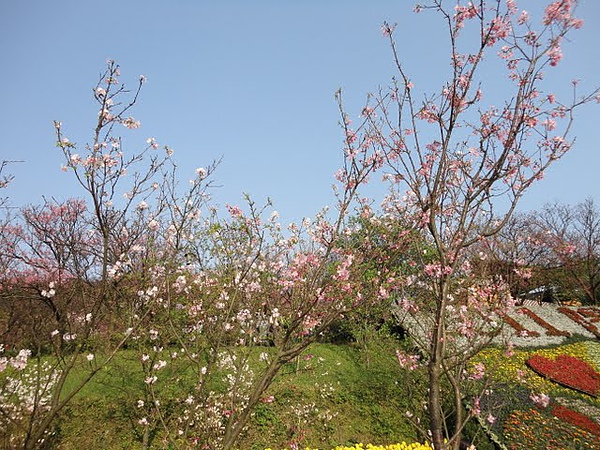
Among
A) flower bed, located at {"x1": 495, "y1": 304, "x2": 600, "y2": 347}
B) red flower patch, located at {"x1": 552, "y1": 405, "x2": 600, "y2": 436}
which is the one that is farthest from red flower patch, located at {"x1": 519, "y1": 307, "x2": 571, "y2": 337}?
red flower patch, located at {"x1": 552, "y1": 405, "x2": 600, "y2": 436}

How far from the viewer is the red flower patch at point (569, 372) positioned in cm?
1169

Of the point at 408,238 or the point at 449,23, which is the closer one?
the point at 449,23

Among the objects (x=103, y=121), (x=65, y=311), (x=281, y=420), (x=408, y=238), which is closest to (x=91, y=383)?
(x=281, y=420)

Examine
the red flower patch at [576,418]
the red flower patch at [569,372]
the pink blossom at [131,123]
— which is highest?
the pink blossom at [131,123]

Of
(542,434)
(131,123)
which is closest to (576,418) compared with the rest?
(542,434)

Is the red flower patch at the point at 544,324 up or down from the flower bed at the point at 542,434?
up

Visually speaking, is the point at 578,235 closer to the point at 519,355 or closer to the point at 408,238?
the point at 519,355

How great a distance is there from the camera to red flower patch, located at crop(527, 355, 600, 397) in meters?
11.7

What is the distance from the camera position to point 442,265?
3.69m

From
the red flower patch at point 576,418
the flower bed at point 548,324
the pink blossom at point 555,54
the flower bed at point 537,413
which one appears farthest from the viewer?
the flower bed at point 548,324

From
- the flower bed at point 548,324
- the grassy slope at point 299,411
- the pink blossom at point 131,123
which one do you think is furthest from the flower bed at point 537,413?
the pink blossom at point 131,123

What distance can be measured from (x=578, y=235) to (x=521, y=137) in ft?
120

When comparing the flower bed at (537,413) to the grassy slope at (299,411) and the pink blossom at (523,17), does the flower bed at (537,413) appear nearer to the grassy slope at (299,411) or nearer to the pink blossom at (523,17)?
the grassy slope at (299,411)

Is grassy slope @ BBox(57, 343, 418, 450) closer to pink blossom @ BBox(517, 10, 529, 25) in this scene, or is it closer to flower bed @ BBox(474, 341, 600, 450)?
flower bed @ BBox(474, 341, 600, 450)
